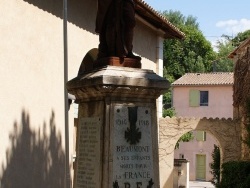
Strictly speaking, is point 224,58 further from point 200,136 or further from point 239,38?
point 200,136

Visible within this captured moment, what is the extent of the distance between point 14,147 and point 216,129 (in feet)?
40.5

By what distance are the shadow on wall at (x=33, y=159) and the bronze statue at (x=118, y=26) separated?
127 inches

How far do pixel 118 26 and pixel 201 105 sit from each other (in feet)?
103

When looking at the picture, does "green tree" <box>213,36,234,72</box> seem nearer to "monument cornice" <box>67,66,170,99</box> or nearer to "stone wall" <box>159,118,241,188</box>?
"stone wall" <box>159,118,241,188</box>

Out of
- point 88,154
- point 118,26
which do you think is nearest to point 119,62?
point 118,26

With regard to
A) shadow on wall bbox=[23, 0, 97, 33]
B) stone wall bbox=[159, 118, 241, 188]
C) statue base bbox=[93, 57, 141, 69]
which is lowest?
stone wall bbox=[159, 118, 241, 188]

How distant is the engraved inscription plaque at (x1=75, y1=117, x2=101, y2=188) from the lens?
5.72 meters

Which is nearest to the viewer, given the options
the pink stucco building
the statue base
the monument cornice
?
the monument cornice

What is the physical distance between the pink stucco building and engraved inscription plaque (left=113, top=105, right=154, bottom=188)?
30336 millimetres

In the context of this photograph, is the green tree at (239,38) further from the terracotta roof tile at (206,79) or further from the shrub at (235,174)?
the shrub at (235,174)

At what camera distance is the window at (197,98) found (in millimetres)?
36750

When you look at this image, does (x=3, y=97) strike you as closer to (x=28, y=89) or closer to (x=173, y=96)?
A: (x=28, y=89)

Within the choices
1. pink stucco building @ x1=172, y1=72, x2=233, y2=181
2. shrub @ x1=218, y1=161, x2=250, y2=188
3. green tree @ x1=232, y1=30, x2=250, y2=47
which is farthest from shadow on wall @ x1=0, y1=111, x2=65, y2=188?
green tree @ x1=232, y1=30, x2=250, y2=47

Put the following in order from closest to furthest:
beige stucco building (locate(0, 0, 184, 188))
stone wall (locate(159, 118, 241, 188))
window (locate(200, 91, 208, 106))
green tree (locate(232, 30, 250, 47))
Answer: beige stucco building (locate(0, 0, 184, 188)) → stone wall (locate(159, 118, 241, 188)) → window (locate(200, 91, 208, 106)) → green tree (locate(232, 30, 250, 47))
